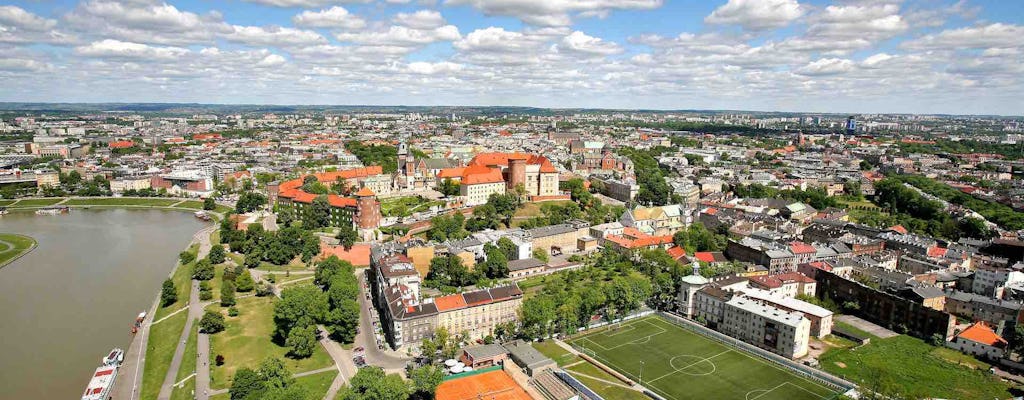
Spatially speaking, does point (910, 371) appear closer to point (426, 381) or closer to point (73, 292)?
point (426, 381)

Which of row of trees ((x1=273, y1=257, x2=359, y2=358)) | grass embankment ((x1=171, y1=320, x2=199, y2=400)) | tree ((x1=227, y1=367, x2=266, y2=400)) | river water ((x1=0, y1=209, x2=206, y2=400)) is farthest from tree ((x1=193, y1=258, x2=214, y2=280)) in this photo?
tree ((x1=227, y1=367, x2=266, y2=400))

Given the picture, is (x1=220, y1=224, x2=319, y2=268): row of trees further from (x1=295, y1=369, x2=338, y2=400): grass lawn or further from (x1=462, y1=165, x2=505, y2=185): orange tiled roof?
(x1=295, y1=369, x2=338, y2=400): grass lawn

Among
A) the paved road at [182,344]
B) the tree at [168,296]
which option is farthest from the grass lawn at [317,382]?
the tree at [168,296]

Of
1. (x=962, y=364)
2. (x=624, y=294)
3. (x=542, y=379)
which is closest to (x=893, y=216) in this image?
(x=962, y=364)

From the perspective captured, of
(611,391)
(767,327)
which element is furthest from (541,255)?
(611,391)

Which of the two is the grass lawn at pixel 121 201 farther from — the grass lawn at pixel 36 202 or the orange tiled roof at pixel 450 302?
the orange tiled roof at pixel 450 302

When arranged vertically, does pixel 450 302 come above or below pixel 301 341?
above
